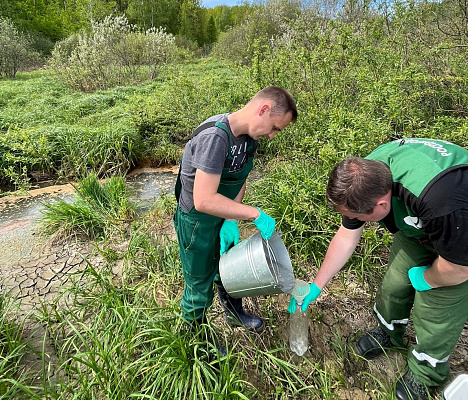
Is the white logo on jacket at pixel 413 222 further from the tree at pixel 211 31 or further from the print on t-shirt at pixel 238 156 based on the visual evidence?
the tree at pixel 211 31

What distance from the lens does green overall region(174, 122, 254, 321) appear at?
180 centimetres

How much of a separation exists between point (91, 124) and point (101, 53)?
547 cm

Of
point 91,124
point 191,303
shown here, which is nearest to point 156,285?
point 191,303

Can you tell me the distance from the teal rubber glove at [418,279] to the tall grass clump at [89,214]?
2835 mm

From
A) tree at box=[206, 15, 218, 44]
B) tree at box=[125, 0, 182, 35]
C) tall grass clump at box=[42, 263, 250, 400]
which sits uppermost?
tree at box=[125, 0, 182, 35]

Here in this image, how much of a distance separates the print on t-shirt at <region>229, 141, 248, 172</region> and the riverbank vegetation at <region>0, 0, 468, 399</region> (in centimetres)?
90

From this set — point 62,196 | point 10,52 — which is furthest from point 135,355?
point 10,52

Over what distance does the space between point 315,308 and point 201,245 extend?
112 centimetres

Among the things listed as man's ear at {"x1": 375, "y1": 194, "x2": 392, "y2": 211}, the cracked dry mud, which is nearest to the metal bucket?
man's ear at {"x1": 375, "y1": 194, "x2": 392, "y2": 211}

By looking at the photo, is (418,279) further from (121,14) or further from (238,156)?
(121,14)

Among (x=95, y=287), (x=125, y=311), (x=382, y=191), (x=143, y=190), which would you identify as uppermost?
(x=382, y=191)

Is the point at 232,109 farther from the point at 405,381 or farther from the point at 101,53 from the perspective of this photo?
the point at 101,53

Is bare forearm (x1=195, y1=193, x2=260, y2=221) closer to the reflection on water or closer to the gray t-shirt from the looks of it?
the gray t-shirt

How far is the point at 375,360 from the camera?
2080 millimetres
